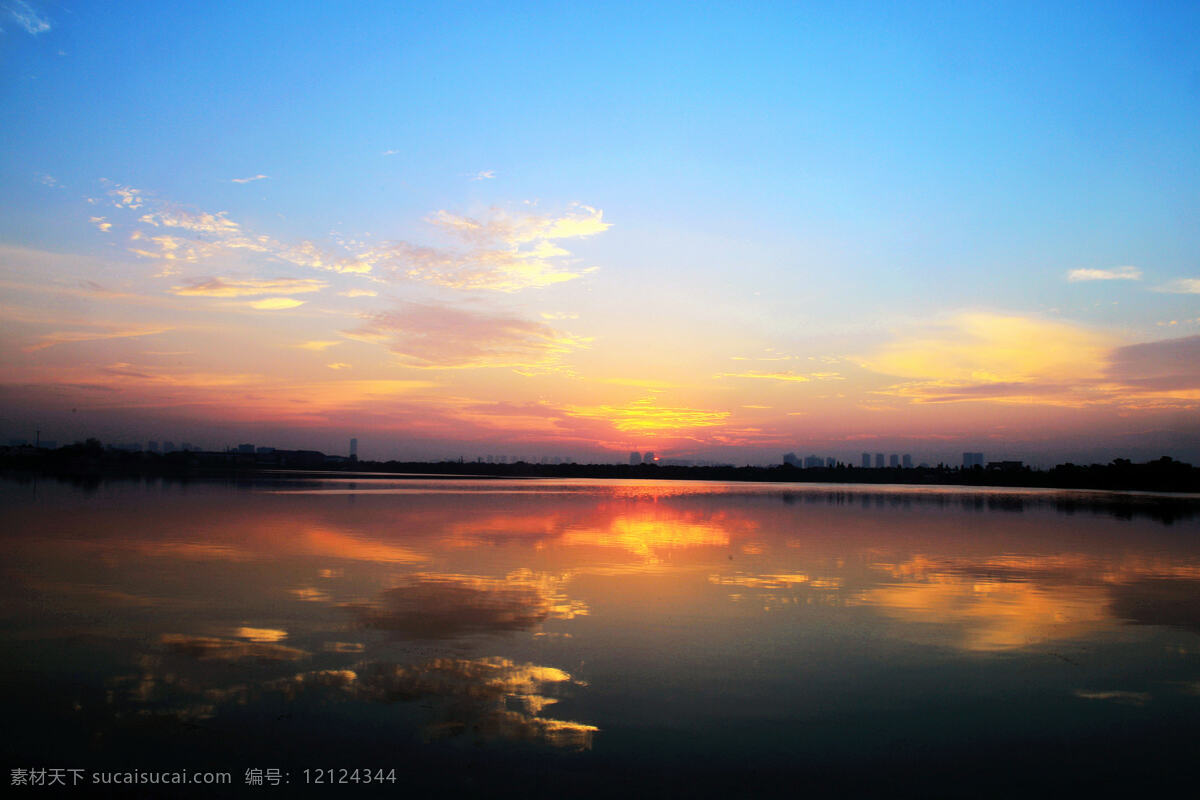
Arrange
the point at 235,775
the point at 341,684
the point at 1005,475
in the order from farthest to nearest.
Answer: the point at 1005,475 → the point at 341,684 → the point at 235,775

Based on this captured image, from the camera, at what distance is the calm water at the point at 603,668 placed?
648 cm

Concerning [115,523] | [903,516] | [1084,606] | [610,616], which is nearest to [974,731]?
[610,616]

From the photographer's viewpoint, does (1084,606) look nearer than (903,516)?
Yes

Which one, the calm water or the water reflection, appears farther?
the water reflection

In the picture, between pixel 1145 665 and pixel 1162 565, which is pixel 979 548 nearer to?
pixel 1162 565

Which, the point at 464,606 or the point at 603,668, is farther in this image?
the point at 464,606

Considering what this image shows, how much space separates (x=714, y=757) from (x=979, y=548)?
1918 centimetres

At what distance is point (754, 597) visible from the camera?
13.9m

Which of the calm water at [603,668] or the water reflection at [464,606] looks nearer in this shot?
the calm water at [603,668]

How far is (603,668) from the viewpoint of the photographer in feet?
30.2

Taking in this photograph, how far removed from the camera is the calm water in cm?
648

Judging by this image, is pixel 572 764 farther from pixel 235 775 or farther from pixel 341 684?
pixel 341 684

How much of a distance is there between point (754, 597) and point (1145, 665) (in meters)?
5.83

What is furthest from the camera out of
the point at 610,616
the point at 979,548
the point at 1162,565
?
the point at 979,548
